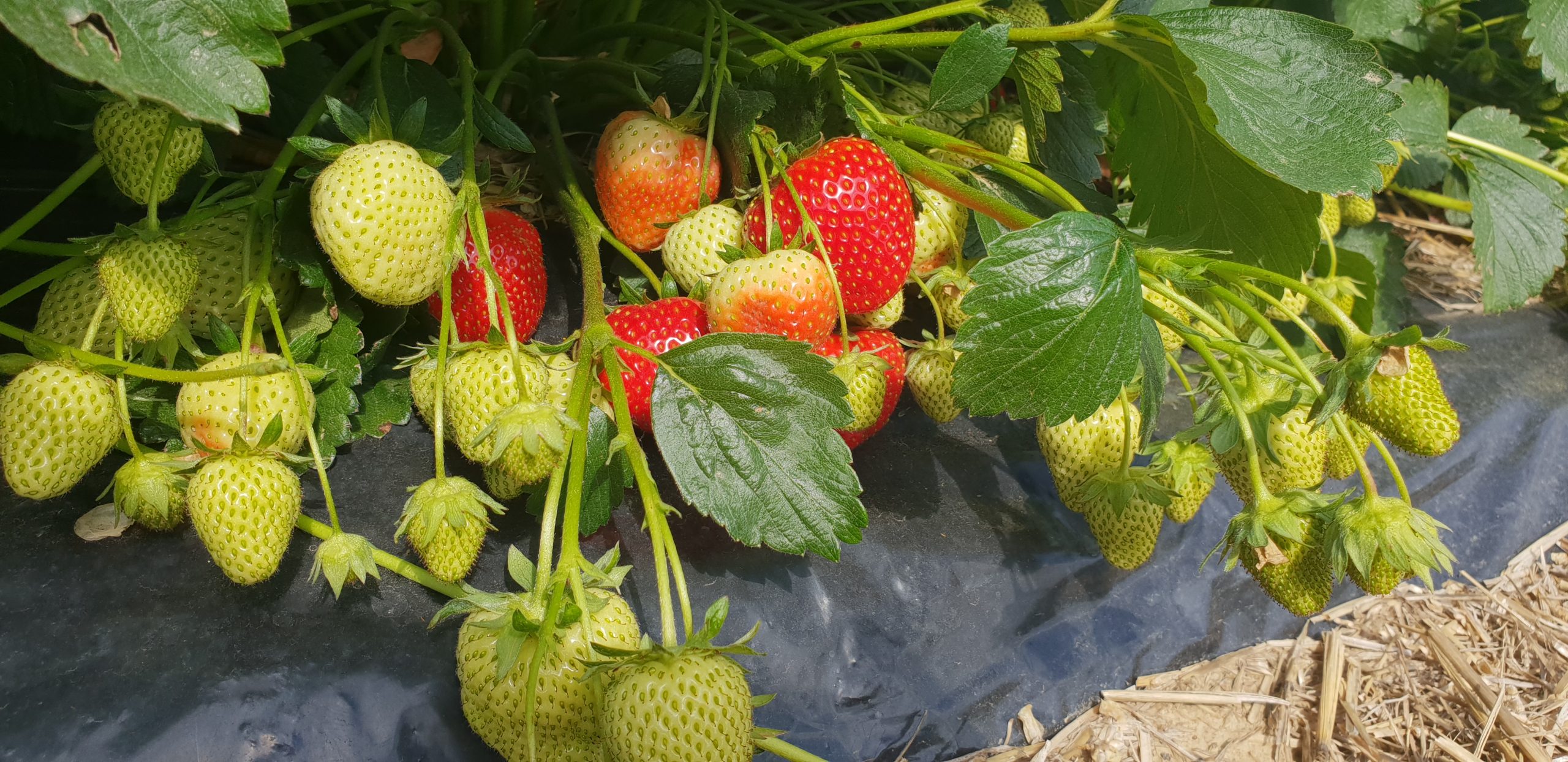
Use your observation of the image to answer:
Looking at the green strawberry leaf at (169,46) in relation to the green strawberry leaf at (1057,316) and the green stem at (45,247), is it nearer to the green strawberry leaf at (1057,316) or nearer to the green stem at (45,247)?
the green stem at (45,247)

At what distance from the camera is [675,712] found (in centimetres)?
56

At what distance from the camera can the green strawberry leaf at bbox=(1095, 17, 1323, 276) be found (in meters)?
0.88

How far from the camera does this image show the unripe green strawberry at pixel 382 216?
0.67 metres

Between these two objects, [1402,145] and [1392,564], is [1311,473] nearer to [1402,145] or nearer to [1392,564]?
[1392,564]

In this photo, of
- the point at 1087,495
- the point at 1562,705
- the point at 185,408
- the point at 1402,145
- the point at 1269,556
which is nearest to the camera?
the point at 185,408

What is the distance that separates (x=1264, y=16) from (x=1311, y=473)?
38 cm

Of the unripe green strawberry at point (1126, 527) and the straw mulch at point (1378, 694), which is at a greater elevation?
the unripe green strawberry at point (1126, 527)

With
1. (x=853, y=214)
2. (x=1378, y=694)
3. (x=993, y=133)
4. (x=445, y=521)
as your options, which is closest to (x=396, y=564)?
(x=445, y=521)

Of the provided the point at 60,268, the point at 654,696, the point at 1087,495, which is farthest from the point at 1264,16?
the point at 60,268

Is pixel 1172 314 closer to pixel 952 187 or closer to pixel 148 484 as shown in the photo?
pixel 952 187

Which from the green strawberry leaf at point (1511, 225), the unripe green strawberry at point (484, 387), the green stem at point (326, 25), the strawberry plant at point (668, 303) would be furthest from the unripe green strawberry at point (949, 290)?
the green strawberry leaf at point (1511, 225)

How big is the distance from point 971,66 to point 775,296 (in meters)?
0.25

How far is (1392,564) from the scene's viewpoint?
2.60ft

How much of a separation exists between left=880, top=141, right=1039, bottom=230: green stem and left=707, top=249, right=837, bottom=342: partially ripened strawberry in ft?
0.45
